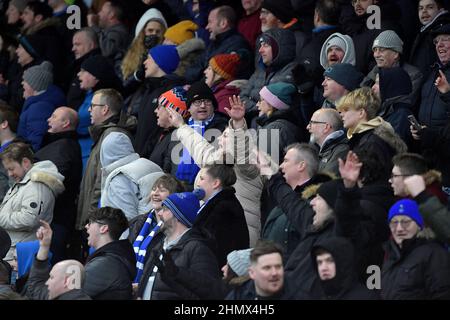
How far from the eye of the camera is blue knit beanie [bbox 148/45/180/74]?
15.4 metres

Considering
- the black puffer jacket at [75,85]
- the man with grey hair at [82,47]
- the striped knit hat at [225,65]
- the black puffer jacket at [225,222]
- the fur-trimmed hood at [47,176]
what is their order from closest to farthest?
the black puffer jacket at [225,222] → the fur-trimmed hood at [47,176] → the striped knit hat at [225,65] → the black puffer jacket at [75,85] → the man with grey hair at [82,47]

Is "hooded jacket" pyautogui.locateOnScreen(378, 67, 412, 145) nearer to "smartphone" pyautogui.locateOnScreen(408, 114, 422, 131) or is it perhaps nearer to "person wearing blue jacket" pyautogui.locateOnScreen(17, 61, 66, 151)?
"smartphone" pyautogui.locateOnScreen(408, 114, 422, 131)

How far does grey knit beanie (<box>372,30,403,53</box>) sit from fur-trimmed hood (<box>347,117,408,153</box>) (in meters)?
1.51

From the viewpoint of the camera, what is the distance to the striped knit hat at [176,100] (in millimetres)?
14273

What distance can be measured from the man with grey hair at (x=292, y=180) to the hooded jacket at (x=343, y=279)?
117cm

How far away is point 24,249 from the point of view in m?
12.9

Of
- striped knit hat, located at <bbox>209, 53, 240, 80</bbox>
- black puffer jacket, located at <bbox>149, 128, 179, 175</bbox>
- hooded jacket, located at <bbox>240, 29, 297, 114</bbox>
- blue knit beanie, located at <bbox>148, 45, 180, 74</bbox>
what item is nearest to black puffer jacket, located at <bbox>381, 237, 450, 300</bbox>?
black puffer jacket, located at <bbox>149, 128, 179, 175</bbox>

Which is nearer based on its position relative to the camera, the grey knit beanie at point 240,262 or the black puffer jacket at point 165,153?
the grey knit beanie at point 240,262

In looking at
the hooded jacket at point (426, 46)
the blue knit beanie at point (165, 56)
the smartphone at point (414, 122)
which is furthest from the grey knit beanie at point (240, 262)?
the blue knit beanie at point (165, 56)

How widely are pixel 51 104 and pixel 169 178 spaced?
3940 millimetres

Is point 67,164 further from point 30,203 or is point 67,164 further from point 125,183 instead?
point 125,183

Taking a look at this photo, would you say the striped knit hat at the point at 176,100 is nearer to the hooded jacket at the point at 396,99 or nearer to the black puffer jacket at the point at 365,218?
the hooded jacket at the point at 396,99

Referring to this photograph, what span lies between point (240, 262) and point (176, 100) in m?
3.52
